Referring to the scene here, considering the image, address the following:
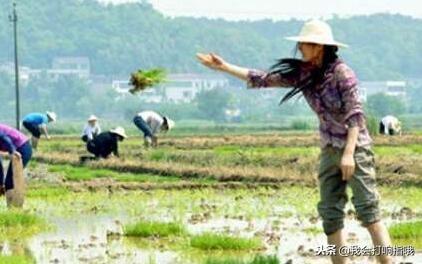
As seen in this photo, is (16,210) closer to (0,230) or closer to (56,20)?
(0,230)

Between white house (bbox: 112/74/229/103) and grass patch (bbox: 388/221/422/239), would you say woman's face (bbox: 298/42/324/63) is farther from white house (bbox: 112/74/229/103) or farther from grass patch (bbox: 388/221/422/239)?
white house (bbox: 112/74/229/103)

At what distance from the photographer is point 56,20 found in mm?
138875

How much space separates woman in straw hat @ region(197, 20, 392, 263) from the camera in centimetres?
702

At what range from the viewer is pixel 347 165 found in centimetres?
689

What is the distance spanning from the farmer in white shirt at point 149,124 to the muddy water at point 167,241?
10.7 meters

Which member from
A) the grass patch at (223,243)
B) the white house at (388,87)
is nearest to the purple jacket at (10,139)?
the grass patch at (223,243)

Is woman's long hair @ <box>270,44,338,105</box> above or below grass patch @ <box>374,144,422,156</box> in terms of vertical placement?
above

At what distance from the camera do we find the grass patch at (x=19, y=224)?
34.3 ft

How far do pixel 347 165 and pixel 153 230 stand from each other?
11.5ft

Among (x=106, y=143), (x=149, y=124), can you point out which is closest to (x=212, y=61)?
(x=106, y=143)

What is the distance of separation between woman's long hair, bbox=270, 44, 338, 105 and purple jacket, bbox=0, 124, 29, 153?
5.32 metres

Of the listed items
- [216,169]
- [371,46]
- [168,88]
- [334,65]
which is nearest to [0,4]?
[168,88]

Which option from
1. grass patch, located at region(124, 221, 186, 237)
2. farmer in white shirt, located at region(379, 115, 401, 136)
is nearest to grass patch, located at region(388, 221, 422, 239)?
grass patch, located at region(124, 221, 186, 237)

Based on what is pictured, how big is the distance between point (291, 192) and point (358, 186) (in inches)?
333
